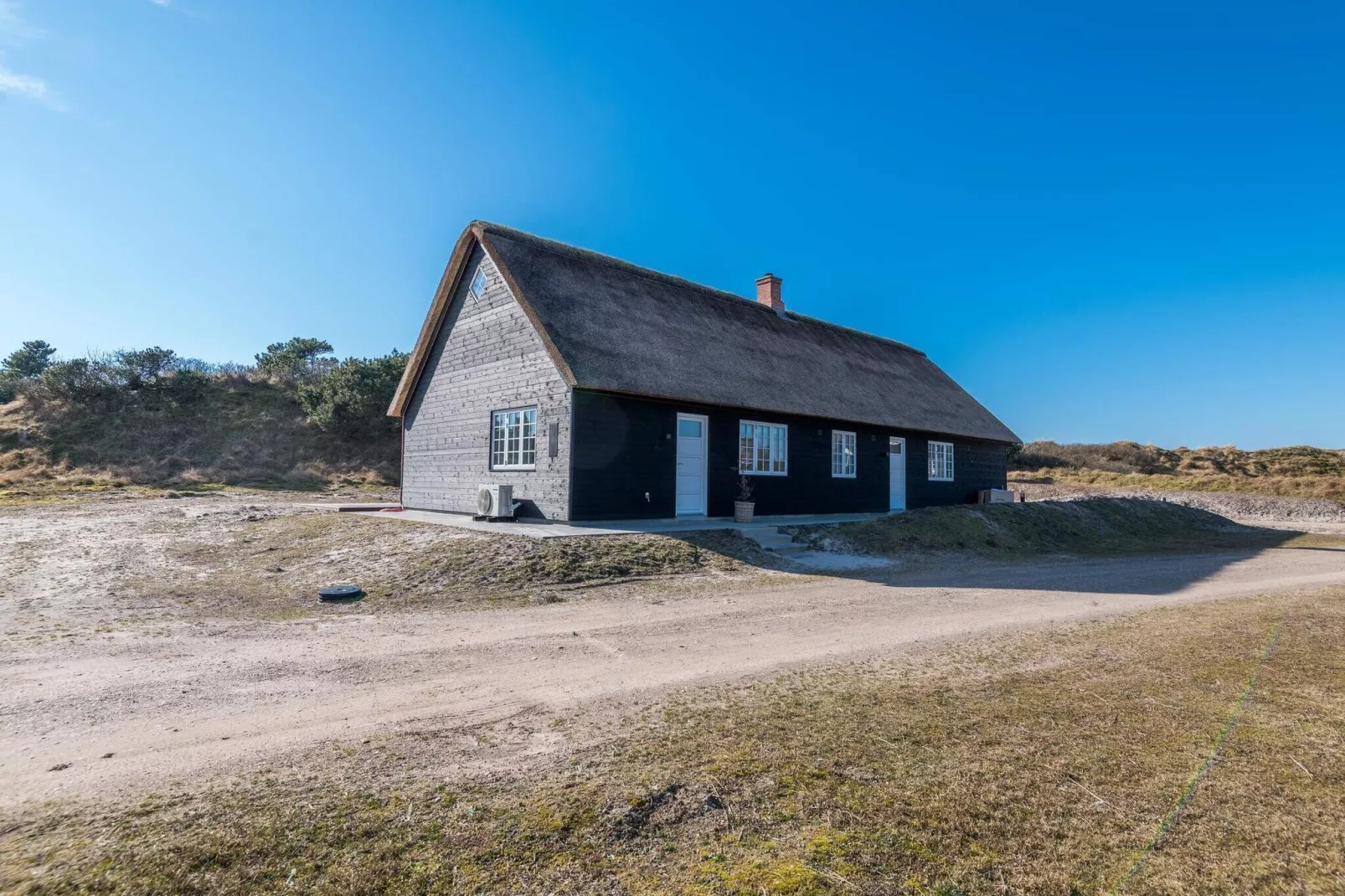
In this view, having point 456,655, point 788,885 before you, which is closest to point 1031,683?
point 788,885

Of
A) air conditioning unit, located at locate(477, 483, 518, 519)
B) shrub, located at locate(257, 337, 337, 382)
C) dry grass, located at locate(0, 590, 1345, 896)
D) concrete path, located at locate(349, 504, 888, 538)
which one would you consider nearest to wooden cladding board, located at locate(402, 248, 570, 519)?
air conditioning unit, located at locate(477, 483, 518, 519)

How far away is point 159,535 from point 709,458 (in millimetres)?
12020

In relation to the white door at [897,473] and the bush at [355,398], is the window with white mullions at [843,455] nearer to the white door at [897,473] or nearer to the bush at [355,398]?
the white door at [897,473]

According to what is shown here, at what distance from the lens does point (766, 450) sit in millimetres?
17453

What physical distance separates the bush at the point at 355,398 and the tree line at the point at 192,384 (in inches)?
1.8

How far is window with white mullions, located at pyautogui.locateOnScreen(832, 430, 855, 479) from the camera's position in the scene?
19219mm

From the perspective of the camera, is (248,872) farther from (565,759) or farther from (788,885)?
(788,885)

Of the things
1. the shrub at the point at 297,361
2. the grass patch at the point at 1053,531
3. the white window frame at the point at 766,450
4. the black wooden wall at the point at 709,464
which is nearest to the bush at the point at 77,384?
the shrub at the point at 297,361

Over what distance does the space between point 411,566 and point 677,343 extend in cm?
881

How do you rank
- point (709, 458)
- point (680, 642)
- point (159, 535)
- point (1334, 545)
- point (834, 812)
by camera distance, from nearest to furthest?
point (834, 812), point (680, 642), point (159, 535), point (709, 458), point (1334, 545)

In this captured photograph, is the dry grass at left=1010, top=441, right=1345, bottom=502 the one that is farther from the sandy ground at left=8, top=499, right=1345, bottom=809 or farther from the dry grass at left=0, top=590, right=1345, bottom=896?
the dry grass at left=0, top=590, right=1345, bottom=896

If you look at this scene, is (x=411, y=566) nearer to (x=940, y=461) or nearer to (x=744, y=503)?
(x=744, y=503)

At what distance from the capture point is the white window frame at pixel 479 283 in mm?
17000

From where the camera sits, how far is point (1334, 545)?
17.4 meters
